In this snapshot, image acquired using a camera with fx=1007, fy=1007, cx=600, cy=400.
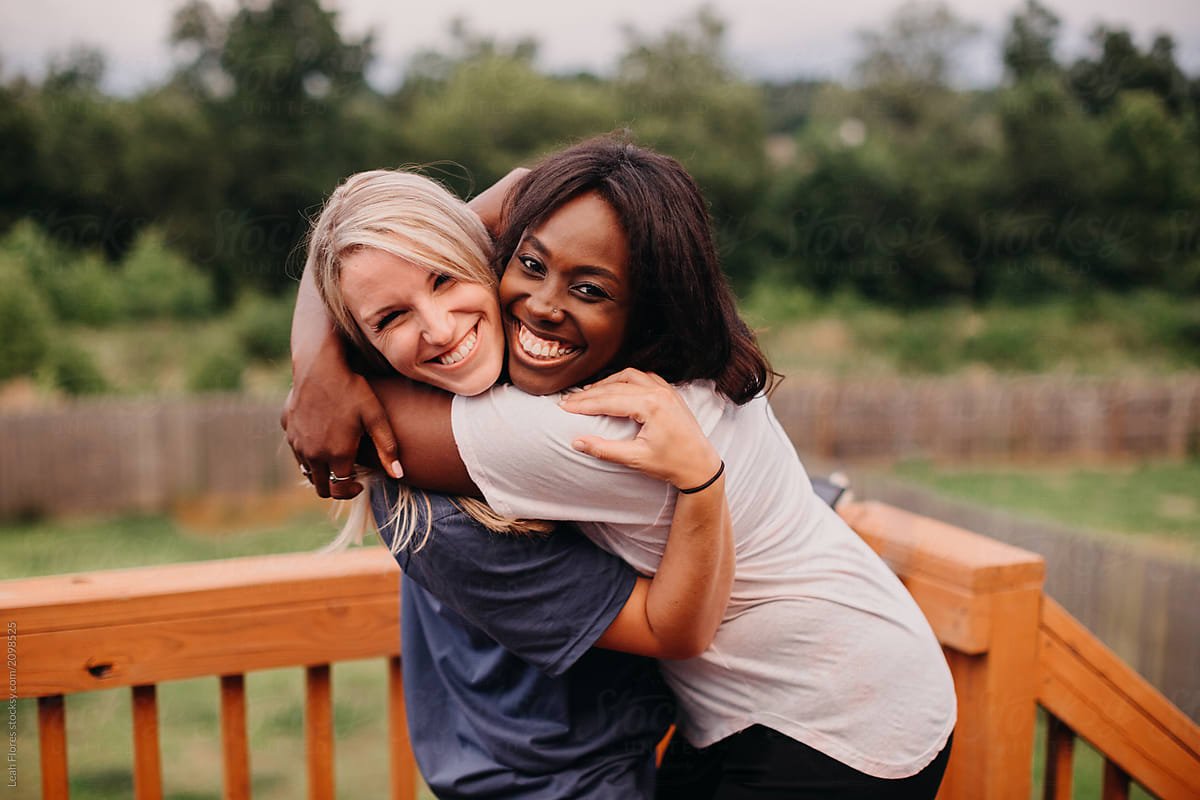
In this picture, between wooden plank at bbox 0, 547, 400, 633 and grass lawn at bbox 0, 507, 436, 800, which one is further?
grass lawn at bbox 0, 507, 436, 800

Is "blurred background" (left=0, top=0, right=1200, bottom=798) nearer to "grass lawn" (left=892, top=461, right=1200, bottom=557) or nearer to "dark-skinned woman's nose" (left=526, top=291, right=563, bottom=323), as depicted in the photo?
"grass lawn" (left=892, top=461, right=1200, bottom=557)

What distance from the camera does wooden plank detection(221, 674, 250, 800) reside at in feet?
5.26

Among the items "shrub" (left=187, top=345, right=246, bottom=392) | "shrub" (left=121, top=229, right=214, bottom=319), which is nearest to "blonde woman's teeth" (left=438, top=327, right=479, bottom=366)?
"shrub" (left=187, top=345, right=246, bottom=392)

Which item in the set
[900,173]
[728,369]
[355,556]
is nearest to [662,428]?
[728,369]

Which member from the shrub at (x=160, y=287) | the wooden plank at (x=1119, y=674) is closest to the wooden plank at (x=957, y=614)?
the wooden plank at (x=1119, y=674)

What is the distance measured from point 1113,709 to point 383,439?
1383 mm

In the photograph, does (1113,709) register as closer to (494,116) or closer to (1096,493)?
(1096,493)

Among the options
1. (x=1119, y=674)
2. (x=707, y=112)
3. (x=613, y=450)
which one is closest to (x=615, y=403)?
(x=613, y=450)

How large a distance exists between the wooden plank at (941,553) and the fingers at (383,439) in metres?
0.90

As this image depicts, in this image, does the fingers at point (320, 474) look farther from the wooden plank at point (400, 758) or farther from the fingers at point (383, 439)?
the wooden plank at point (400, 758)

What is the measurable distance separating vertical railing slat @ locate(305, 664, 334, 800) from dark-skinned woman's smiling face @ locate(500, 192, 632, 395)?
0.66 metres

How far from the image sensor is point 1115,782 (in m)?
1.87

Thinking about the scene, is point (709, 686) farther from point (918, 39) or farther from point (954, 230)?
point (918, 39)

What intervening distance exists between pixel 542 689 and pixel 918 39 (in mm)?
28293
